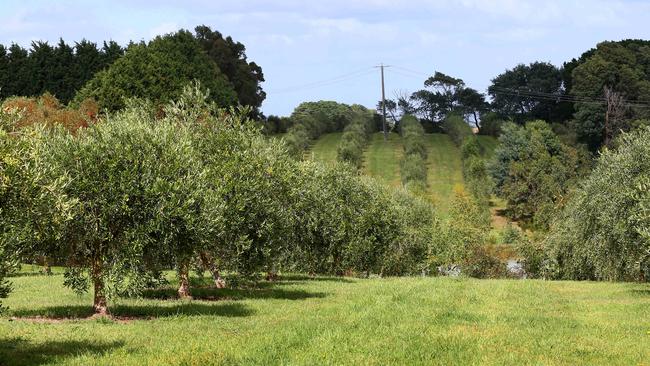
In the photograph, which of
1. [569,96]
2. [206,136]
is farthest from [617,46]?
[206,136]

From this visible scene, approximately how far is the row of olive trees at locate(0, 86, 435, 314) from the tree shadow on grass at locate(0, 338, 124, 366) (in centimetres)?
231

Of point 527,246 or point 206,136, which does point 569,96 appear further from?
point 206,136

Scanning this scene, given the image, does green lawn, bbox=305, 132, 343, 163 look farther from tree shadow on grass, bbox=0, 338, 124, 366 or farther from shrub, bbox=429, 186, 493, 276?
tree shadow on grass, bbox=0, 338, 124, 366

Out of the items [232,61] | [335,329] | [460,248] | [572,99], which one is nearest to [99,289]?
[335,329]

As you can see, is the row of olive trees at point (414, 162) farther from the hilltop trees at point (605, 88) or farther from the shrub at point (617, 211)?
the shrub at point (617, 211)

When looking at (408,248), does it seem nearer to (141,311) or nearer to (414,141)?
(141,311)

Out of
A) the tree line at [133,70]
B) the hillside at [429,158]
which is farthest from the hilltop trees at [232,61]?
the hillside at [429,158]

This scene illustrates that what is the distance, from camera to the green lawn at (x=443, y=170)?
141000 millimetres

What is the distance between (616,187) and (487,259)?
137ft

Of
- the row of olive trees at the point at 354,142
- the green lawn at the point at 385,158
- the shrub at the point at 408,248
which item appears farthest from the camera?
the row of olive trees at the point at 354,142

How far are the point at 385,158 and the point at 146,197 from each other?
137912 mm

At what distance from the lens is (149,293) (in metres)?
41.1

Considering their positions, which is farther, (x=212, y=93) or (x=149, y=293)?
(x=212, y=93)

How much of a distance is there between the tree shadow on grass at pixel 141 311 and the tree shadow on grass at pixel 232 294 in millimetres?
4767
